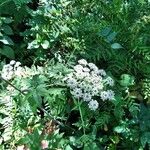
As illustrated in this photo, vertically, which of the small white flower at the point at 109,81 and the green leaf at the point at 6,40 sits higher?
the green leaf at the point at 6,40

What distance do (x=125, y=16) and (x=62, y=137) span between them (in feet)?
2.81

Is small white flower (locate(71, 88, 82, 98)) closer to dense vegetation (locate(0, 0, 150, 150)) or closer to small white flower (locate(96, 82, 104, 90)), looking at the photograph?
dense vegetation (locate(0, 0, 150, 150))

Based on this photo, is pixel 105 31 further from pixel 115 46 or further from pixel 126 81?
pixel 126 81

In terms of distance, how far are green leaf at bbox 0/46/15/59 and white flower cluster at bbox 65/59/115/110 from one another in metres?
0.59

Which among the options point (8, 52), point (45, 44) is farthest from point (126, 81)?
point (8, 52)

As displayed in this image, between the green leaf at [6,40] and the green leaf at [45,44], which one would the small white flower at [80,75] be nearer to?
the green leaf at [45,44]

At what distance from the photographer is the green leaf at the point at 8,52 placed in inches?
113

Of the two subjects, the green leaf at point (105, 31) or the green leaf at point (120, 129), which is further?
the green leaf at point (105, 31)

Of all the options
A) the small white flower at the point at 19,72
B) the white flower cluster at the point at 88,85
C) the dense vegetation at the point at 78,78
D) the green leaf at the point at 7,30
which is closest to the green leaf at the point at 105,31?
the dense vegetation at the point at 78,78

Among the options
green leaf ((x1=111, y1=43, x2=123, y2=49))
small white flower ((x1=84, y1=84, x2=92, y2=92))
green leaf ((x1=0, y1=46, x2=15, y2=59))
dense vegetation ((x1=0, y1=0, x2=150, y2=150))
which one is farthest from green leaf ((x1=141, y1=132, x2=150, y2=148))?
green leaf ((x1=0, y1=46, x2=15, y2=59))

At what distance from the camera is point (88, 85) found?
238 centimetres

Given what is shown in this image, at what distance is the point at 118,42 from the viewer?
274 cm

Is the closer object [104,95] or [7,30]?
[104,95]

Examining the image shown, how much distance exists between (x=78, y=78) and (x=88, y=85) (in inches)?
3.0
